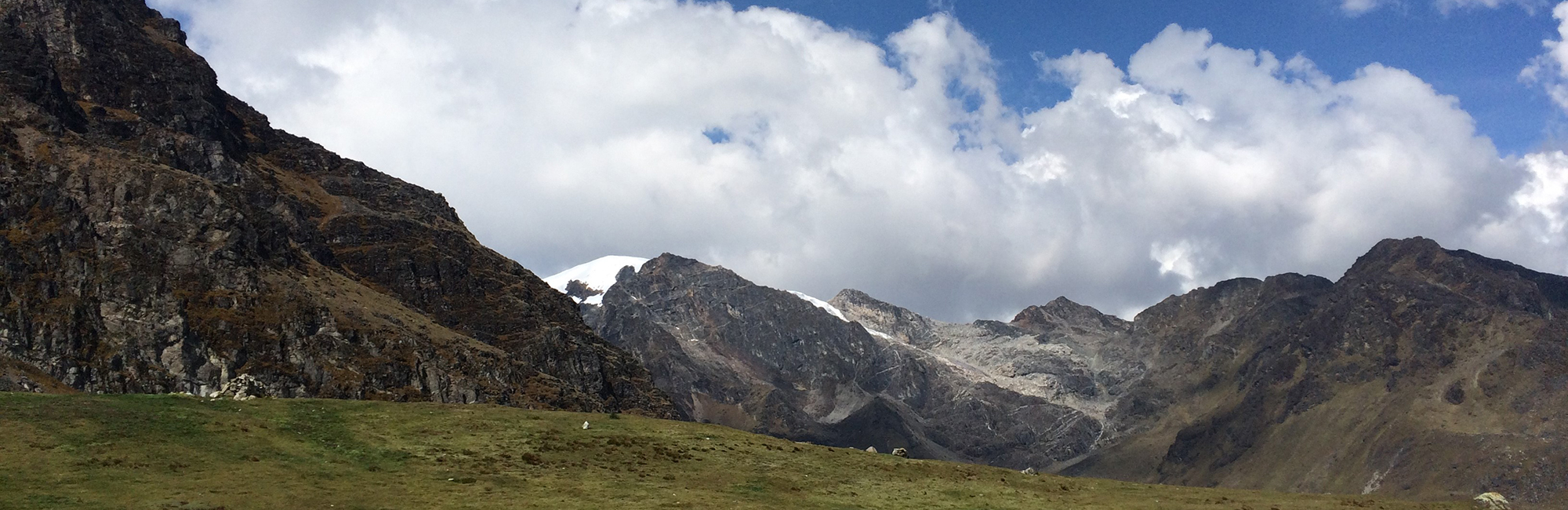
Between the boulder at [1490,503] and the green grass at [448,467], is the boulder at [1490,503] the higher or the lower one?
the higher one

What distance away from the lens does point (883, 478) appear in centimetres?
7762

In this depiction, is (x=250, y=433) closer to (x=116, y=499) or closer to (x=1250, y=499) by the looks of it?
(x=116, y=499)

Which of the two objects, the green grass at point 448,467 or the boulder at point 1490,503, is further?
the boulder at point 1490,503

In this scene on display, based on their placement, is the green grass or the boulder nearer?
the green grass

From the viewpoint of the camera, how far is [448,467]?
2692 inches

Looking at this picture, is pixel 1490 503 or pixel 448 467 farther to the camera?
pixel 1490 503

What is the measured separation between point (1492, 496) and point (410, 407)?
76.0m

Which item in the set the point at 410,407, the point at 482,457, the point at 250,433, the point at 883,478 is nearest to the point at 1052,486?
the point at 883,478

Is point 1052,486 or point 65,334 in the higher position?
point 65,334

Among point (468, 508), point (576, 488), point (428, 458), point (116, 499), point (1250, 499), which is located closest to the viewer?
point (116, 499)

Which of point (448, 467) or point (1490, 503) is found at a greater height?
point (1490, 503)

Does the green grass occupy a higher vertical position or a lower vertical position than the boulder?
lower

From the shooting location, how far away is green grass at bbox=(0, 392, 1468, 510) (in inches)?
2318

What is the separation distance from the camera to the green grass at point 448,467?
58.9 metres
